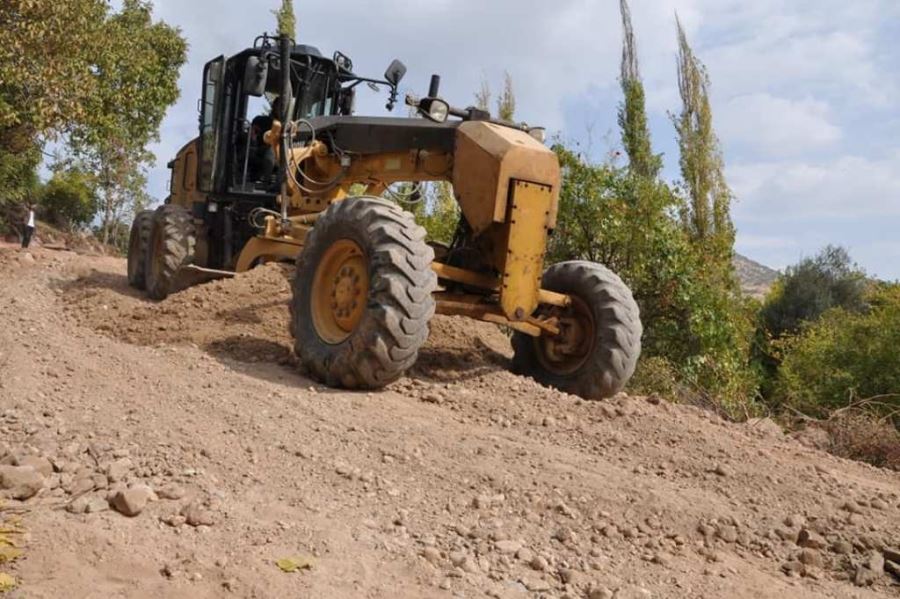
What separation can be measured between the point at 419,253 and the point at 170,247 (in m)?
4.63

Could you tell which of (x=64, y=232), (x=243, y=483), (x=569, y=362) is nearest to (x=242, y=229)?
(x=569, y=362)

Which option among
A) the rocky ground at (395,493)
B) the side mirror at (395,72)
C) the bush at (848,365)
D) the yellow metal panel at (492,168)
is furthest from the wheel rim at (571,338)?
the bush at (848,365)

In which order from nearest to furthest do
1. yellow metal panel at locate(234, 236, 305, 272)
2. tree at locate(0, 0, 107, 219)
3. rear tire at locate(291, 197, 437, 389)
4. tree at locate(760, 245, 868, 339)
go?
rear tire at locate(291, 197, 437, 389), yellow metal panel at locate(234, 236, 305, 272), tree at locate(0, 0, 107, 219), tree at locate(760, 245, 868, 339)

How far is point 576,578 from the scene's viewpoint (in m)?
2.94

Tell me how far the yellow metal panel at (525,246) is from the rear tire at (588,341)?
657mm

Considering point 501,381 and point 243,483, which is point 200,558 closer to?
point 243,483

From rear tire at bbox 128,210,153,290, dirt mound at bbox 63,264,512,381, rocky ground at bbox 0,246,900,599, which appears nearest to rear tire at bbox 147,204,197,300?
rear tire at bbox 128,210,153,290

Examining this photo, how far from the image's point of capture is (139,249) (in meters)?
9.88

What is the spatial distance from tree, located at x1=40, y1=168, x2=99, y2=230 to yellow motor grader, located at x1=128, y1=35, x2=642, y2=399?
82.3ft

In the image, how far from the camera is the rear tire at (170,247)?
884 centimetres

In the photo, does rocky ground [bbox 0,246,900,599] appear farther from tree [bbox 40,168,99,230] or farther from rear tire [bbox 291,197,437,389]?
tree [bbox 40,168,99,230]

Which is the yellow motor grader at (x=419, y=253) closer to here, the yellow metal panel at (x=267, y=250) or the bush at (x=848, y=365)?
the yellow metal panel at (x=267, y=250)

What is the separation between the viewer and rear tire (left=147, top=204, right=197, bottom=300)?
8844 millimetres

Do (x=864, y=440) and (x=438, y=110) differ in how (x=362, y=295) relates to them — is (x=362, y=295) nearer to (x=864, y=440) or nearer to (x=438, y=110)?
(x=438, y=110)
